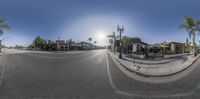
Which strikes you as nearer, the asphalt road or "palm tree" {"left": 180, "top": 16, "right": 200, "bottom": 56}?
"palm tree" {"left": 180, "top": 16, "right": 200, "bottom": 56}

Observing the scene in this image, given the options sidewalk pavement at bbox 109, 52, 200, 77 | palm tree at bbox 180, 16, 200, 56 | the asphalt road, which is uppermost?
palm tree at bbox 180, 16, 200, 56

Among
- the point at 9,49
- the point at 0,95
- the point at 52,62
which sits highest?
the point at 9,49

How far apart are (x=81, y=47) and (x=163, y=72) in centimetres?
304

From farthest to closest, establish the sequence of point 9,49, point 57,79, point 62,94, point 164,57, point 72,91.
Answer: point 57,79, point 72,91, point 62,94, point 9,49, point 164,57

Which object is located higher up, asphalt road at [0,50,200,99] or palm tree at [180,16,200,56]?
palm tree at [180,16,200,56]

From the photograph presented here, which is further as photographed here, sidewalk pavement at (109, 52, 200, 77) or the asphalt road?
the asphalt road

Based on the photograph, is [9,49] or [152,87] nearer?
[9,49]

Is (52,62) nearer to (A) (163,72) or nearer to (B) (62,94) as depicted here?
(B) (62,94)

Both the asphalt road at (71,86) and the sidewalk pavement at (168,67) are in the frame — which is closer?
the sidewalk pavement at (168,67)

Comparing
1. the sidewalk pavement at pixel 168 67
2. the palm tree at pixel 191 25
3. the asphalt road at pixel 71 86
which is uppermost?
the palm tree at pixel 191 25

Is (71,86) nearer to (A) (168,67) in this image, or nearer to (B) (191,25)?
(A) (168,67)

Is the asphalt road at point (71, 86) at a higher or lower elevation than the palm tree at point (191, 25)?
lower

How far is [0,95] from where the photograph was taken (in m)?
6.05

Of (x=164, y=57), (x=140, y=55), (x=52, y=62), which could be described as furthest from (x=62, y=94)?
(x=52, y=62)
